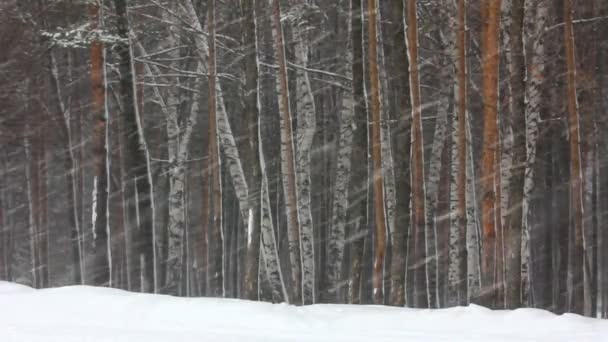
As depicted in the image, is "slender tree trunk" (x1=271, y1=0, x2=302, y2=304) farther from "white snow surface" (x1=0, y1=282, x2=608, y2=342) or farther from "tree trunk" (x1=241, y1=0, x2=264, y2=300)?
"white snow surface" (x1=0, y1=282, x2=608, y2=342)

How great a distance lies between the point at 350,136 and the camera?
15.6 metres

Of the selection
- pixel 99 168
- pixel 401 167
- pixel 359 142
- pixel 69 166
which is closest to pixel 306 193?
pixel 359 142

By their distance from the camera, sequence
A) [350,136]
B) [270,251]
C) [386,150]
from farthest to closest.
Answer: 1. [386,150]
2. [350,136]
3. [270,251]

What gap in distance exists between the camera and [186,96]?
2455 centimetres

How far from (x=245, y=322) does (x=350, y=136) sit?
7.82m

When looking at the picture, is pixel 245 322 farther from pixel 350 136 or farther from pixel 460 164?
Result: pixel 350 136

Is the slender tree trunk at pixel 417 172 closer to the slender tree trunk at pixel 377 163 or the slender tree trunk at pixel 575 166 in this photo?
the slender tree trunk at pixel 377 163

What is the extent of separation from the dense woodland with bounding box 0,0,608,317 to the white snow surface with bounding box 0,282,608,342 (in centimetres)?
203

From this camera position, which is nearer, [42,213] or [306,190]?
[306,190]

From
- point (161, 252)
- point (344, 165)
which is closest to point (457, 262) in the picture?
point (344, 165)

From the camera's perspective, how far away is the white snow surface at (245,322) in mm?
7676

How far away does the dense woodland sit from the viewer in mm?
12086

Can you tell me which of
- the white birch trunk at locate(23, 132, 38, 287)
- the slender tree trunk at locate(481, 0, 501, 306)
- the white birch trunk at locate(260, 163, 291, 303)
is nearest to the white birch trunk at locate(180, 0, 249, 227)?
the white birch trunk at locate(260, 163, 291, 303)

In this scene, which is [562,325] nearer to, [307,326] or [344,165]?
[307,326]
